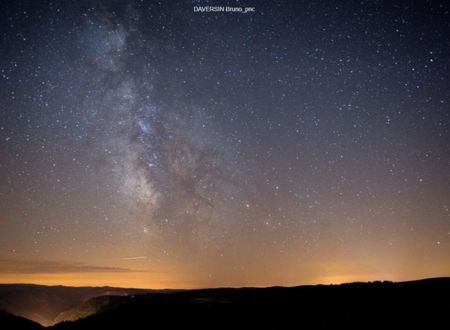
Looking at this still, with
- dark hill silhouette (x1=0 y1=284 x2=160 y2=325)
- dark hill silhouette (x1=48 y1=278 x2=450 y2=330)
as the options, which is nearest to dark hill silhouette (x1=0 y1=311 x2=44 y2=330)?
dark hill silhouette (x1=48 y1=278 x2=450 y2=330)

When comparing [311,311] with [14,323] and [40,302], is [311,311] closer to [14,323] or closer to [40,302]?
[14,323]

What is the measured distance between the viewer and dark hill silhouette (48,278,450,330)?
15.9m

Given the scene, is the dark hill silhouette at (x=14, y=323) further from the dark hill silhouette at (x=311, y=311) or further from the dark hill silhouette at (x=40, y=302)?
the dark hill silhouette at (x=40, y=302)

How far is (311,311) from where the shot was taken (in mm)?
18969

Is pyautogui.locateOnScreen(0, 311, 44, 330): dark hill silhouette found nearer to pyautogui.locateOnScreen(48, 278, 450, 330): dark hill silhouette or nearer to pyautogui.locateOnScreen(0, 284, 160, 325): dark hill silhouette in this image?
pyautogui.locateOnScreen(48, 278, 450, 330): dark hill silhouette

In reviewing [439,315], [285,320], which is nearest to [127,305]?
[285,320]

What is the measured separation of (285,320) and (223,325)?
290cm

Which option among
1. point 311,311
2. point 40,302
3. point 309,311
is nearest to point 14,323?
point 309,311

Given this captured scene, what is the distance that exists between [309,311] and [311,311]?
0.45 feet

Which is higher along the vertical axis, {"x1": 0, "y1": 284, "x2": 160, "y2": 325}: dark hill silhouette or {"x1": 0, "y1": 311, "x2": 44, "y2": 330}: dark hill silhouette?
{"x1": 0, "y1": 311, "x2": 44, "y2": 330}: dark hill silhouette

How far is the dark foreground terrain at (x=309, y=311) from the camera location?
15.8 meters

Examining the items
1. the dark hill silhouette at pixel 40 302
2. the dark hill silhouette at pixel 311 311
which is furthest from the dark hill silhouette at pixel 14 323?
the dark hill silhouette at pixel 40 302

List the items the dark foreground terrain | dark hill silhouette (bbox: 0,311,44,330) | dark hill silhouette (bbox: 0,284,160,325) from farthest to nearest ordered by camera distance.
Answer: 1. dark hill silhouette (bbox: 0,284,160,325)
2. dark hill silhouette (bbox: 0,311,44,330)
3. the dark foreground terrain

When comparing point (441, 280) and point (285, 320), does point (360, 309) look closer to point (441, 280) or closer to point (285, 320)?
point (285, 320)
